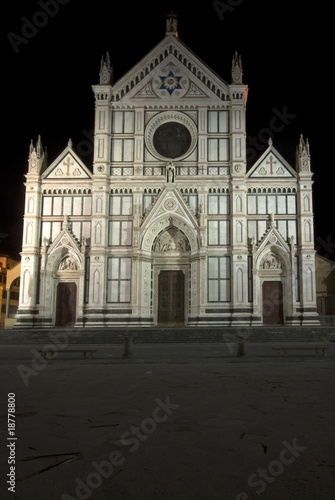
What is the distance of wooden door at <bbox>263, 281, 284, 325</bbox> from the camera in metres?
33.0

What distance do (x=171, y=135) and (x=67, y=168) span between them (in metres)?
8.07

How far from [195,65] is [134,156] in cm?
831

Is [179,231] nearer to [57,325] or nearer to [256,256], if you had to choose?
[256,256]

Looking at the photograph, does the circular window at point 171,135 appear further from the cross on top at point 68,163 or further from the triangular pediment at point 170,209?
the cross on top at point 68,163

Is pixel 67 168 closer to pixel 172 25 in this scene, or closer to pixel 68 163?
pixel 68 163

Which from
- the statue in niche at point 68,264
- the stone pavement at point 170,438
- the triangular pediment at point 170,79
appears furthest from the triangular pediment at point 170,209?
the stone pavement at point 170,438

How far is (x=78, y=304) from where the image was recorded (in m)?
32.9

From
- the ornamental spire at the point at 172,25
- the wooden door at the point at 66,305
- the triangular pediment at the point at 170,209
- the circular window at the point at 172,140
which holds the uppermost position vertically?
the ornamental spire at the point at 172,25

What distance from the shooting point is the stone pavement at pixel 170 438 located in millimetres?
4531

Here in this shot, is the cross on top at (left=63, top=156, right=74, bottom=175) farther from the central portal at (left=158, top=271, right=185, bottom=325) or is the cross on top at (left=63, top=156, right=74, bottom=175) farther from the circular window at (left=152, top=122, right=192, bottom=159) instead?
the central portal at (left=158, top=271, right=185, bottom=325)

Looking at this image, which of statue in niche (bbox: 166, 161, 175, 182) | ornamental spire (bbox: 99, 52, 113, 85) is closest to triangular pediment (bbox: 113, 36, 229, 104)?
ornamental spire (bbox: 99, 52, 113, 85)

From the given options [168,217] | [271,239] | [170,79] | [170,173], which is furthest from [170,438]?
[170,79]

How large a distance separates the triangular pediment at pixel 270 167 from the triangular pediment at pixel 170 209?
5.24 metres

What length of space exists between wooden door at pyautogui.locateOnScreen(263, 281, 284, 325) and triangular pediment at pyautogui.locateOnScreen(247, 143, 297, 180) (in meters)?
7.79
